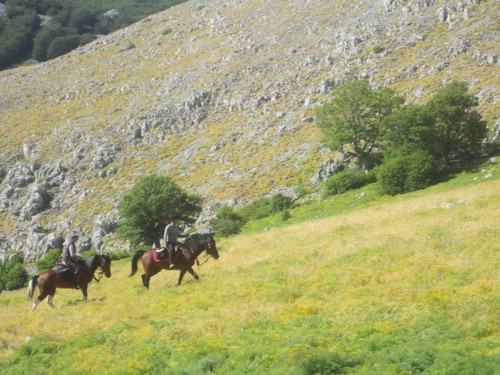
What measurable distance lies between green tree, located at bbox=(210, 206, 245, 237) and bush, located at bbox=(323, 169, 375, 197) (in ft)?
35.9

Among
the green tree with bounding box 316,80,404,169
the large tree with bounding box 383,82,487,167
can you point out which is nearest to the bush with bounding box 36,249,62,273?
the green tree with bounding box 316,80,404,169

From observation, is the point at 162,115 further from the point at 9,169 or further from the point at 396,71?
the point at 396,71

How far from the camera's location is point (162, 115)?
265ft

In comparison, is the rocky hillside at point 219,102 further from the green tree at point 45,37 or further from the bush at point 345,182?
the green tree at point 45,37

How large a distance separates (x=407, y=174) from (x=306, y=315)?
109ft

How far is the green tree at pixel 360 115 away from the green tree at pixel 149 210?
2009 centimetres

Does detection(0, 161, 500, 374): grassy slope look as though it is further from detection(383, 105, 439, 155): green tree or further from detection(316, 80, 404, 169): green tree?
detection(316, 80, 404, 169): green tree

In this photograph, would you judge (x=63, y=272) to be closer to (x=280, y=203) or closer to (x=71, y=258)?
(x=71, y=258)

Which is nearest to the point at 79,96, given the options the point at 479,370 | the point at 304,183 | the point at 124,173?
the point at 124,173

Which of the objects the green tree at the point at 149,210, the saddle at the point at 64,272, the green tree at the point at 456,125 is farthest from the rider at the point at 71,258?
the green tree at the point at 456,125

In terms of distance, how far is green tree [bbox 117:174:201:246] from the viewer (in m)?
51.2

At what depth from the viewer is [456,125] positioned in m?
48.3

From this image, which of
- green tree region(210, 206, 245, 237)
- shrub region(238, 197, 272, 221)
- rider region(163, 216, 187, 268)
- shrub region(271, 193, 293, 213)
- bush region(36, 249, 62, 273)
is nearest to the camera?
rider region(163, 216, 187, 268)

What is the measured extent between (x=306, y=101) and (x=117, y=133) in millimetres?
34542
